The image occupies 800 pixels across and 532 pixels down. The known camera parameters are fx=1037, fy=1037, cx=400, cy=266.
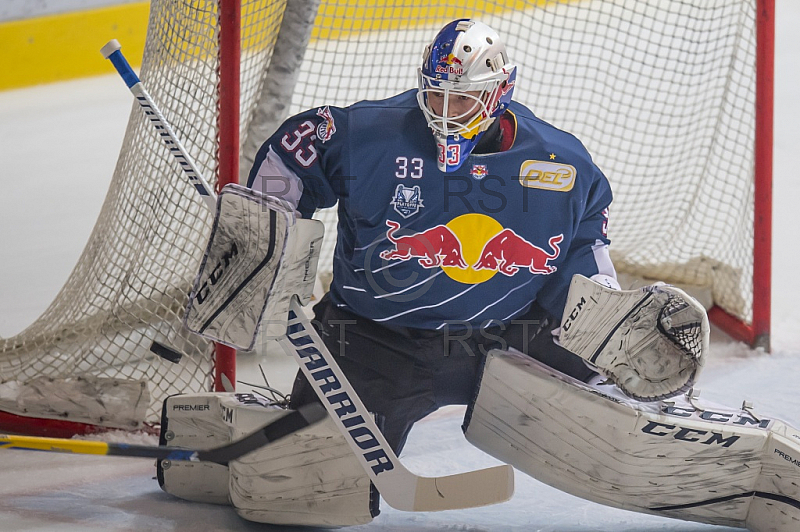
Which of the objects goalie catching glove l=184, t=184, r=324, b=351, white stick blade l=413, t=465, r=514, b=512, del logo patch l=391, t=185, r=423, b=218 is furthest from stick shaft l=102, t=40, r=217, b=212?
white stick blade l=413, t=465, r=514, b=512

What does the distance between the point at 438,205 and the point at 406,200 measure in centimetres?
7

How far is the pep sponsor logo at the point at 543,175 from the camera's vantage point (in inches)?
84.7

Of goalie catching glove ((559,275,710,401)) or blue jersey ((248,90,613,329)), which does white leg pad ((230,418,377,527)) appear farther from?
goalie catching glove ((559,275,710,401))

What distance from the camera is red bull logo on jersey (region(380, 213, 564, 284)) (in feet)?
7.12

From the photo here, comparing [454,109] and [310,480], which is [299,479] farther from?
[454,109]

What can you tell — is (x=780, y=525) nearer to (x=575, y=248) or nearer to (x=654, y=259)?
(x=575, y=248)

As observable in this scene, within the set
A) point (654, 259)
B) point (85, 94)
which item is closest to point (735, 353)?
point (654, 259)

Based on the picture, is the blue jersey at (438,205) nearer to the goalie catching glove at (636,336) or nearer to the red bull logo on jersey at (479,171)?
the red bull logo on jersey at (479,171)

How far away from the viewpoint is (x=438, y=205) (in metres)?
2.15

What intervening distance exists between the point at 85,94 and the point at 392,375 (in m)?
4.01

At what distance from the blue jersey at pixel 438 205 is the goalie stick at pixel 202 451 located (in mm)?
296

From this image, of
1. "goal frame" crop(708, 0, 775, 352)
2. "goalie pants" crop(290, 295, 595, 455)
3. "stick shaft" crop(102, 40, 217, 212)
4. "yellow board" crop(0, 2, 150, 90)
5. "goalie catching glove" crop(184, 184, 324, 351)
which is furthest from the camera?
"yellow board" crop(0, 2, 150, 90)

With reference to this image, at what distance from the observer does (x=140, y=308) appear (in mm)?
2705

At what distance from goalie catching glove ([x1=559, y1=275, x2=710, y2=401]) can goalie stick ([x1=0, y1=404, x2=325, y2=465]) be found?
0.56 metres
